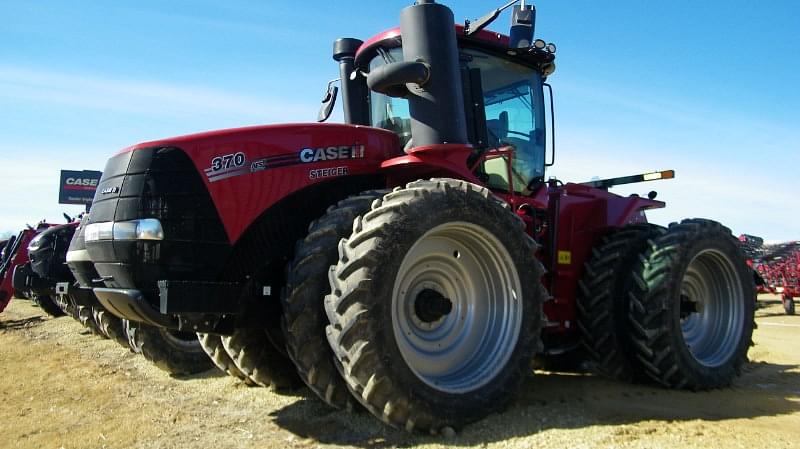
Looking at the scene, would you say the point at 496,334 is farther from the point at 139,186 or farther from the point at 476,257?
the point at 139,186

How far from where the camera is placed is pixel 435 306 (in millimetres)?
3996

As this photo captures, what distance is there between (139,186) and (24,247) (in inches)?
399

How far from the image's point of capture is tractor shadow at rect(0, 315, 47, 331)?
1173 cm

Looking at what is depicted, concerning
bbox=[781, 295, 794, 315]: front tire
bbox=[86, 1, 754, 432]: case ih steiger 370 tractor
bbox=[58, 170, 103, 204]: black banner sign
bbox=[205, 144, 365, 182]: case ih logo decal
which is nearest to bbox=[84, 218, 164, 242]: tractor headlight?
bbox=[86, 1, 754, 432]: case ih steiger 370 tractor

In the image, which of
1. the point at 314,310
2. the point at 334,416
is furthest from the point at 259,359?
the point at 314,310

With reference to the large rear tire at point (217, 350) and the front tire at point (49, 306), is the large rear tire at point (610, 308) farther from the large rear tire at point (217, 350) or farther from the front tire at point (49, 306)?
the front tire at point (49, 306)

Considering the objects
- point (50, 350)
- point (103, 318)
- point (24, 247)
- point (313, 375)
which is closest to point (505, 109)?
point (313, 375)

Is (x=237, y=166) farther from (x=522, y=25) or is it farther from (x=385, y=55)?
(x=522, y=25)

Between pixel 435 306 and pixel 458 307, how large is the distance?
41cm

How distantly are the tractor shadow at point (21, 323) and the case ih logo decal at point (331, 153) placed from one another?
1005cm

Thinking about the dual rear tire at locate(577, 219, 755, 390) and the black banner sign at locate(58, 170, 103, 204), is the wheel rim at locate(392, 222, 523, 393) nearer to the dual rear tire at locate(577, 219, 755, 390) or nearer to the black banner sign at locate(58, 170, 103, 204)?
the dual rear tire at locate(577, 219, 755, 390)

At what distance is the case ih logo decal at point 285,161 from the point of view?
149 inches

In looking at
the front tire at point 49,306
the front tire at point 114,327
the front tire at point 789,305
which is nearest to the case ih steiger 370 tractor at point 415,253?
the front tire at point 114,327

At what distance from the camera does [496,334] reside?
4.28 m
